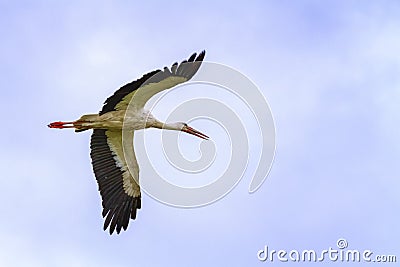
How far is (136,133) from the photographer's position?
2045 cm

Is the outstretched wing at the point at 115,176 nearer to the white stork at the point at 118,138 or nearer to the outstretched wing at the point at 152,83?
the white stork at the point at 118,138

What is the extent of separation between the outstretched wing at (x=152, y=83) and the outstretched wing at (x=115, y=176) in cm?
136

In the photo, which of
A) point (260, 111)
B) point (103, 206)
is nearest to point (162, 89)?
point (260, 111)

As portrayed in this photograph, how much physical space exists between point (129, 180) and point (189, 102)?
2541 millimetres

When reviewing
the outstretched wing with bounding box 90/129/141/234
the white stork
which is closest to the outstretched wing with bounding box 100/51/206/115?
the white stork

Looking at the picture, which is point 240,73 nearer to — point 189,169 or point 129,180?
point 189,169

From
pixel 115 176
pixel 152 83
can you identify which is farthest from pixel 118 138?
pixel 152 83

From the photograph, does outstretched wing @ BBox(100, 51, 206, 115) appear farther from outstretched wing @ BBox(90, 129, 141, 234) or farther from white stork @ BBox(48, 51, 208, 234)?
outstretched wing @ BBox(90, 129, 141, 234)

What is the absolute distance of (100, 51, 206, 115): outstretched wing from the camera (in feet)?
57.3

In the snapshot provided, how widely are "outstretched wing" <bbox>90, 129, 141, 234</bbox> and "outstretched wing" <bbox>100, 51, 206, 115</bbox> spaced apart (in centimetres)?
136

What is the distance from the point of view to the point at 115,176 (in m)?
20.6

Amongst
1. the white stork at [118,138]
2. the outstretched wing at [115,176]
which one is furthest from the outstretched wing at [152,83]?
the outstretched wing at [115,176]

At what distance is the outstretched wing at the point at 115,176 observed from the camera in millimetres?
20125

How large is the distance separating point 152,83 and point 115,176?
11.0 feet
